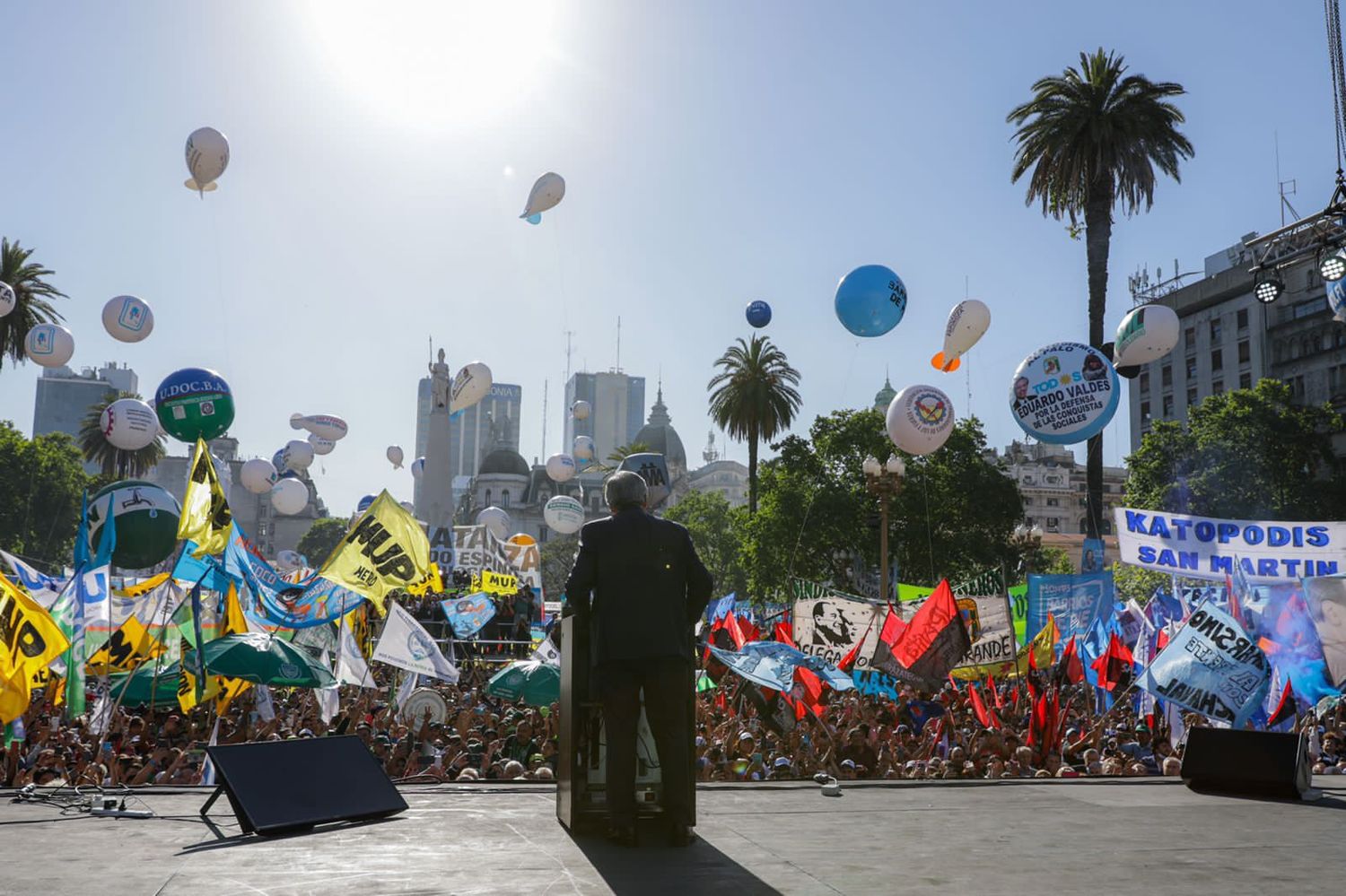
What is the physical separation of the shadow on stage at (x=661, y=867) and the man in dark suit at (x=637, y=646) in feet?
0.37

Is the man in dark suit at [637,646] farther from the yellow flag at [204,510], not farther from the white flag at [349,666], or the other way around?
the white flag at [349,666]

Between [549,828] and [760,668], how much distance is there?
25.8 ft

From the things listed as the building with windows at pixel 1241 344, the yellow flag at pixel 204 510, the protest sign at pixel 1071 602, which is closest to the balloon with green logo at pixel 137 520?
the yellow flag at pixel 204 510

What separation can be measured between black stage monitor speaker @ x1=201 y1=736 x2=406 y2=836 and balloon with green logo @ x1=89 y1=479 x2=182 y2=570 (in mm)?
14385

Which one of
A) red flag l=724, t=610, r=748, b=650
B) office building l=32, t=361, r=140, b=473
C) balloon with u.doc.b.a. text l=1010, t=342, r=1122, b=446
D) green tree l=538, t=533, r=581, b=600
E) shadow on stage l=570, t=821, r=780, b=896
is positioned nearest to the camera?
shadow on stage l=570, t=821, r=780, b=896

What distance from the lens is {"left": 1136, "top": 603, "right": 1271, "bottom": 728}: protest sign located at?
30.3 ft

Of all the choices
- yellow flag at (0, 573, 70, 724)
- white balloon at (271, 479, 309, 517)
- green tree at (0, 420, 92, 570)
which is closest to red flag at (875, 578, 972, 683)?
yellow flag at (0, 573, 70, 724)

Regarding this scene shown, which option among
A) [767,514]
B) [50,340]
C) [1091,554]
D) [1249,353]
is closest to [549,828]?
[1091,554]

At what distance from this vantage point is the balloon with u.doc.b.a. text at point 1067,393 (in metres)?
19.3

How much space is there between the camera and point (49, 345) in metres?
32.0

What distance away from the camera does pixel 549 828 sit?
513 centimetres

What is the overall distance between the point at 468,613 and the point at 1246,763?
1814 centimetres

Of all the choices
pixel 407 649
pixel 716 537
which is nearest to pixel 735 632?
pixel 407 649

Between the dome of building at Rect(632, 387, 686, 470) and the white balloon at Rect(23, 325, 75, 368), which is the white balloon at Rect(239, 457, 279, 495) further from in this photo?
the dome of building at Rect(632, 387, 686, 470)
